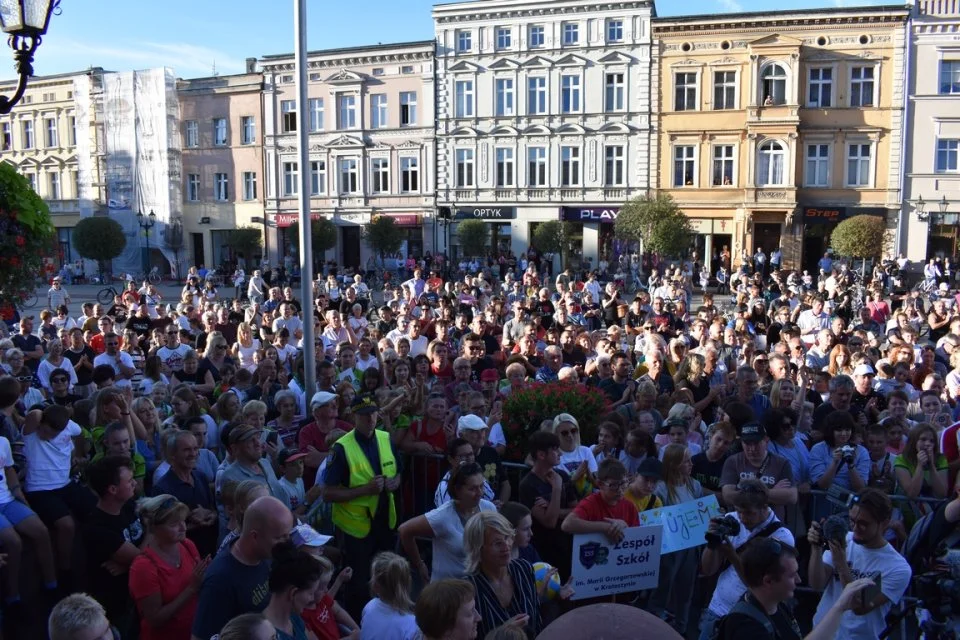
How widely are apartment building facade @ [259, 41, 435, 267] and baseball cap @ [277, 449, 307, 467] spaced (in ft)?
109

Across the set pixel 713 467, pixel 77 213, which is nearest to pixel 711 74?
pixel 713 467

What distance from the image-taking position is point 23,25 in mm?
5324

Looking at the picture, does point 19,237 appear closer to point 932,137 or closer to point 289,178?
point 932,137

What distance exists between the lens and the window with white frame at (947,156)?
32094mm

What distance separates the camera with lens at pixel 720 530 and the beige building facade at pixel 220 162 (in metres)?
40.2

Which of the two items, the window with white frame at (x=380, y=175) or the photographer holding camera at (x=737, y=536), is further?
the window with white frame at (x=380, y=175)

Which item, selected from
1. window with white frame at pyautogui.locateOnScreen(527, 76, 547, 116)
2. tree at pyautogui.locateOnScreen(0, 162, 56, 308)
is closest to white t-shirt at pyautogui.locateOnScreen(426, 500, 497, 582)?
tree at pyautogui.locateOnScreen(0, 162, 56, 308)

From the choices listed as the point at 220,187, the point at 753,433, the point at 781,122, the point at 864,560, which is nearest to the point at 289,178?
the point at 220,187

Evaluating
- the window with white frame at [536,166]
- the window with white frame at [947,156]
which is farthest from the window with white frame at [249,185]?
the window with white frame at [947,156]

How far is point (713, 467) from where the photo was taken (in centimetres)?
647

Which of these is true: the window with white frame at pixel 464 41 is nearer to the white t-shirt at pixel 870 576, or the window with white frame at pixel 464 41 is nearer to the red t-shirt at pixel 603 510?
the red t-shirt at pixel 603 510

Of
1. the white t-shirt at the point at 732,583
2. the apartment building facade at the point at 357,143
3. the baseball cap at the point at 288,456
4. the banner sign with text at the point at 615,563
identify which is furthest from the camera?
the apartment building facade at the point at 357,143

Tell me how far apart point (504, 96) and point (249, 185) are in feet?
50.5

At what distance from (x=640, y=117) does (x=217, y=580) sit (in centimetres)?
3389
